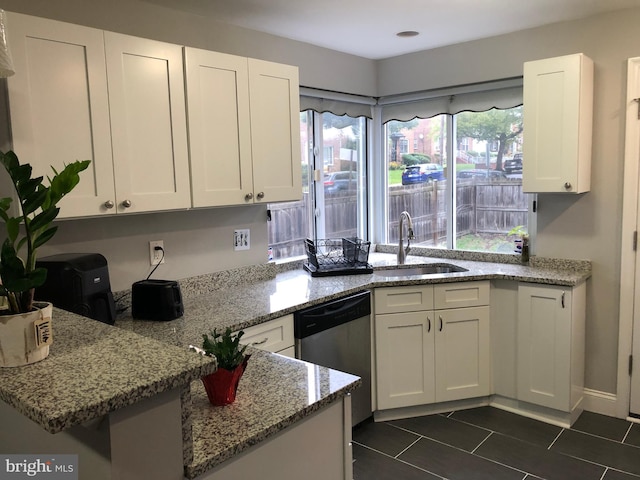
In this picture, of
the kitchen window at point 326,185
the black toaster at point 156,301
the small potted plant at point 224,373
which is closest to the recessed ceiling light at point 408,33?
the kitchen window at point 326,185

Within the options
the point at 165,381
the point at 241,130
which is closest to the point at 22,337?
the point at 165,381

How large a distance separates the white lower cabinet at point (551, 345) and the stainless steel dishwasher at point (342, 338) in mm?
956

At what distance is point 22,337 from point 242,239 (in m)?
2.16

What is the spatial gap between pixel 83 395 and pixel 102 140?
150cm

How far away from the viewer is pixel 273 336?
8.45 feet

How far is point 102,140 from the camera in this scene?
219cm

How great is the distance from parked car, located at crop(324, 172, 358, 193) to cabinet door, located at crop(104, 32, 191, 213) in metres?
1.66

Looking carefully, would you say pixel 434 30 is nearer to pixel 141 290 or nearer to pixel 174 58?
pixel 174 58

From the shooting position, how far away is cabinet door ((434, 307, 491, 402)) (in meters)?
3.28

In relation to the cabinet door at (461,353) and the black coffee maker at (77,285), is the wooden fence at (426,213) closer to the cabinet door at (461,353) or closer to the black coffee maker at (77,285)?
the cabinet door at (461,353)

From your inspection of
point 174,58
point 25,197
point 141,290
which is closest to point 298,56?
point 174,58

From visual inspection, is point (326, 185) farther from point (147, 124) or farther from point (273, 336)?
point (147, 124)

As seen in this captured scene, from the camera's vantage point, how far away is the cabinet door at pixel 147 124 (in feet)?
7.36

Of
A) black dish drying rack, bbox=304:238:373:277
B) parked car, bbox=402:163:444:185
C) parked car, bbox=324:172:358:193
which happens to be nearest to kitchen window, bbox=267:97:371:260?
parked car, bbox=324:172:358:193
